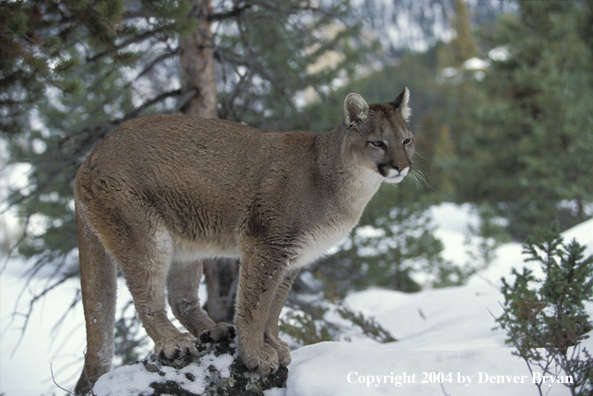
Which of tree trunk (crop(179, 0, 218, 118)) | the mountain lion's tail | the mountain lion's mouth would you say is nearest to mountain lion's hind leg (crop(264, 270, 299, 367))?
the mountain lion's mouth

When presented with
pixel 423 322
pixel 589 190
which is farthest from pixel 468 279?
pixel 423 322

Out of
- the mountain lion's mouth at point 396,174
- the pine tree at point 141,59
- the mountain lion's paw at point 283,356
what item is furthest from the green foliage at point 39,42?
the mountain lion's paw at point 283,356

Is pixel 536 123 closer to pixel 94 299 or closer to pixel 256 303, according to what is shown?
pixel 256 303

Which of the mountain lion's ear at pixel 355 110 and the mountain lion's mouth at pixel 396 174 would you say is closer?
the mountain lion's mouth at pixel 396 174

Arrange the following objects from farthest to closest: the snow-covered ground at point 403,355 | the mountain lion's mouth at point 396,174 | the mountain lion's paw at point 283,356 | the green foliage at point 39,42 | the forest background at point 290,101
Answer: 1. the forest background at point 290,101
2. the green foliage at point 39,42
3. the mountain lion's paw at point 283,356
4. the mountain lion's mouth at point 396,174
5. the snow-covered ground at point 403,355

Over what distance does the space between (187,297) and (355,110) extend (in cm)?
237

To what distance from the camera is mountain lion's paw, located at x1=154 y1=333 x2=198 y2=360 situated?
12.5 feet

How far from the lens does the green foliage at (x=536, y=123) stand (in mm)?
14570

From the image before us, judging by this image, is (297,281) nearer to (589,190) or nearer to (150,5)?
(150,5)

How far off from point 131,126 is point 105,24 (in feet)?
4.58

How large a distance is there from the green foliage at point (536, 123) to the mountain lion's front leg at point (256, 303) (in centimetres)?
1197

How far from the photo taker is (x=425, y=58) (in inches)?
2142

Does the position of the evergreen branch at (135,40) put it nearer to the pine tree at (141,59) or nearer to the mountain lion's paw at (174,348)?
the pine tree at (141,59)

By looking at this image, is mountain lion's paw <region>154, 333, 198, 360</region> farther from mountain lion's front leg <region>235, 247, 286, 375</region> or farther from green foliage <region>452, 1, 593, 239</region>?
green foliage <region>452, 1, 593, 239</region>
